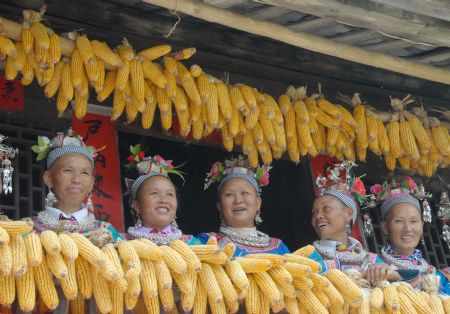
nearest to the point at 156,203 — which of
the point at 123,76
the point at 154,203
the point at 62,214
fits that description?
the point at 154,203

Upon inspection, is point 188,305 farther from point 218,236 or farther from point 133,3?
point 133,3

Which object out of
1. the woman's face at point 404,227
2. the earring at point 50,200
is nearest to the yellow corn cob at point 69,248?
the earring at point 50,200

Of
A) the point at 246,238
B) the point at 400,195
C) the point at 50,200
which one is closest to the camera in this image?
the point at 50,200

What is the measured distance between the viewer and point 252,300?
21.7ft

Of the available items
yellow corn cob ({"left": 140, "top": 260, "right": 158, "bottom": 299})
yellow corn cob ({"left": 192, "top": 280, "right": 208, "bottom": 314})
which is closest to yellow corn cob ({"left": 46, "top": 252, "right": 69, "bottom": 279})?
yellow corn cob ({"left": 140, "top": 260, "right": 158, "bottom": 299})

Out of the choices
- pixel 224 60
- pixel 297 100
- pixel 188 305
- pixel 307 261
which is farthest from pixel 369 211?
pixel 188 305

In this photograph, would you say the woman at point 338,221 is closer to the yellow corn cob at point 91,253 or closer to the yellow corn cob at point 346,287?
the yellow corn cob at point 346,287

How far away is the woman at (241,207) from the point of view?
830cm

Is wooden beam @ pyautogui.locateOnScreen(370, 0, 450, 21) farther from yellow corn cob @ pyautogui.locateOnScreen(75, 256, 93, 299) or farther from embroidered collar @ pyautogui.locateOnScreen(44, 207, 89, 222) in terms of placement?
yellow corn cob @ pyautogui.locateOnScreen(75, 256, 93, 299)

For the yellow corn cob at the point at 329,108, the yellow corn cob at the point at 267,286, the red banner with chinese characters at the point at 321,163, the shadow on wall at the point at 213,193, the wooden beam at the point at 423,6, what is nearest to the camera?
the yellow corn cob at the point at 267,286

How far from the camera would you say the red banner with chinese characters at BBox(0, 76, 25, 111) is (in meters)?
8.10

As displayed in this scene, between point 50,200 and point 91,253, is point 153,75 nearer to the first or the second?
point 50,200

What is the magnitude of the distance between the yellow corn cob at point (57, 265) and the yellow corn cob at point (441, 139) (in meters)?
4.40

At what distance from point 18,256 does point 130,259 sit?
673mm
